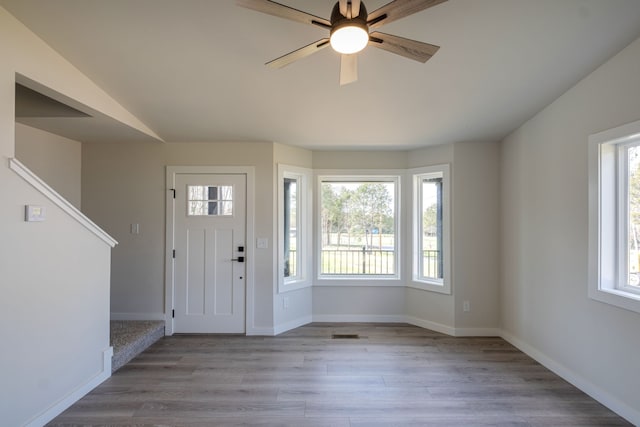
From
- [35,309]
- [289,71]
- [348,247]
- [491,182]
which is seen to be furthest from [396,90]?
[35,309]

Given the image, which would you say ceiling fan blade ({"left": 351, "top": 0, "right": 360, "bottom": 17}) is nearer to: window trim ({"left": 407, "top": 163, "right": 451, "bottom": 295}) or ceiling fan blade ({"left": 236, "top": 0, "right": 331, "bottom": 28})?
ceiling fan blade ({"left": 236, "top": 0, "right": 331, "bottom": 28})

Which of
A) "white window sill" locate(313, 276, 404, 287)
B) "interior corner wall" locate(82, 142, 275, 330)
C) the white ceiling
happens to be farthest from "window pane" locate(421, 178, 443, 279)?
"interior corner wall" locate(82, 142, 275, 330)

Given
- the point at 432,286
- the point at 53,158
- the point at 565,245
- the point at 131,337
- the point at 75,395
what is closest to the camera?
the point at 75,395

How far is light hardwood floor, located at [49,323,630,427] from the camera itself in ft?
7.76

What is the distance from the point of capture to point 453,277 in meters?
4.03

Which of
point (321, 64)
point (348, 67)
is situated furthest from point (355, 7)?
point (321, 64)

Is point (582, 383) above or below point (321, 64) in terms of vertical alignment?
A: below

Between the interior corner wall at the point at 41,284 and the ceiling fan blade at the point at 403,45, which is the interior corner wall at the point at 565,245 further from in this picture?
the interior corner wall at the point at 41,284

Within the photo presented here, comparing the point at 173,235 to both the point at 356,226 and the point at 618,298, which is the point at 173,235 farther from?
the point at 618,298

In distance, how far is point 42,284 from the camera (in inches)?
90.1

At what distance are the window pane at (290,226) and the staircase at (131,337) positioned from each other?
5.56 ft

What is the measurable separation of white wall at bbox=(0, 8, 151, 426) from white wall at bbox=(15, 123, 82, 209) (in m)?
1.31

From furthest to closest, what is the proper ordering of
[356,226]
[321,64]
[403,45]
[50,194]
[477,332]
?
[356,226]
[477,332]
[321,64]
[50,194]
[403,45]

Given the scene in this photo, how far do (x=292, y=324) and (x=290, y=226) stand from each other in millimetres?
1299
